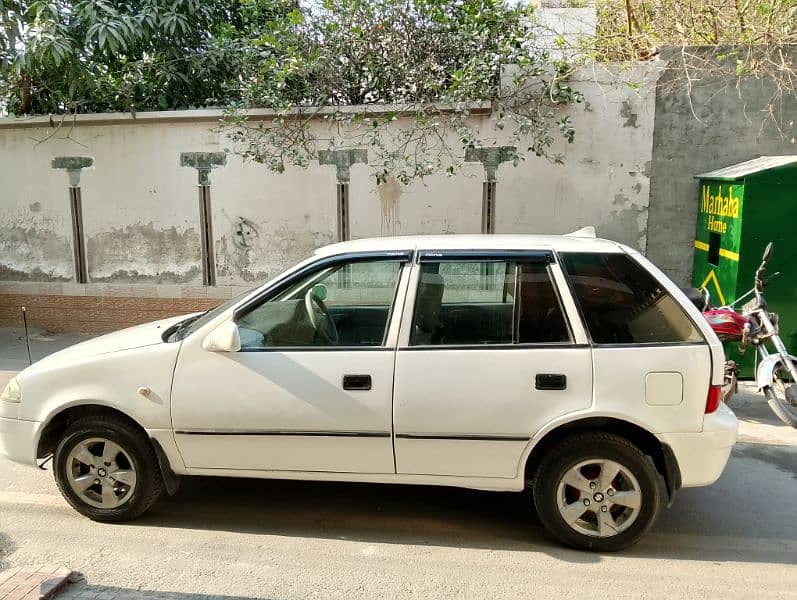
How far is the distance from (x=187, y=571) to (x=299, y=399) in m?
1.07

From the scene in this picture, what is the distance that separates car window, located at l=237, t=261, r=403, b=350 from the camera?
365 centimetres

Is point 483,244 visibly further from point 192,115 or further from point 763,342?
point 192,115

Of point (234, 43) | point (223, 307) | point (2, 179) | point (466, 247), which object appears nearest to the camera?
point (466, 247)

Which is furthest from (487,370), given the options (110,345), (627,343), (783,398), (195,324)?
(783,398)

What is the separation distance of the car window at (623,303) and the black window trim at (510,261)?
0.10 meters

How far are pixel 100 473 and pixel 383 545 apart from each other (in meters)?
1.74

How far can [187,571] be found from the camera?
3369 mm

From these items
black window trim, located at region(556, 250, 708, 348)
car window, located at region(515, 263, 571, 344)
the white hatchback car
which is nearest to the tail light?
the white hatchback car

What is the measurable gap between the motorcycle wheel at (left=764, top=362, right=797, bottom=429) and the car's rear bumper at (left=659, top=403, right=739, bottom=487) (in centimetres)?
222

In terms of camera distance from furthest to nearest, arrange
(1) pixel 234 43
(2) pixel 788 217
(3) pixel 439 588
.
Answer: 1. (1) pixel 234 43
2. (2) pixel 788 217
3. (3) pixel 439 588

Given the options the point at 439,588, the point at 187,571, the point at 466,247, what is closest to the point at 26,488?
the point at 187,571

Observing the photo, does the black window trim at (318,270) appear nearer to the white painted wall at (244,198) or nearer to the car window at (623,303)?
the car window at (623,303)

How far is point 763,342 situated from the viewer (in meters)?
5.41

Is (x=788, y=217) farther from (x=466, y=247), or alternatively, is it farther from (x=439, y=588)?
(x=439, y=588)
